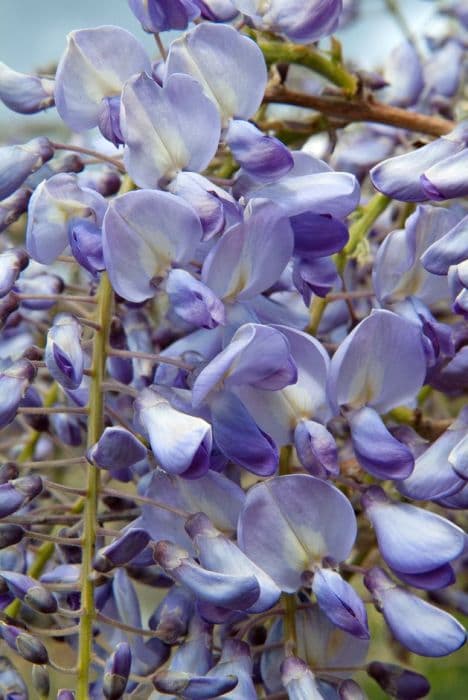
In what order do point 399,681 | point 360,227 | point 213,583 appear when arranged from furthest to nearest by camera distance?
1. point 360,227
2. point 399,681
3. point 213,583

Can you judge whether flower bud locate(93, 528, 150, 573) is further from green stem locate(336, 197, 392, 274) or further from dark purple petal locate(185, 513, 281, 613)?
green stem locate(336, 197, 392, 274)

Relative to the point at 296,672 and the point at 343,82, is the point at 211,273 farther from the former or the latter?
the point at 343,82

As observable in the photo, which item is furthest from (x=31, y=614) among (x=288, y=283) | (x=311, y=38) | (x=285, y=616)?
(x=311, y=38)

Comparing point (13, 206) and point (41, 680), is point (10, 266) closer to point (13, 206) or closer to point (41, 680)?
point (13, 206)

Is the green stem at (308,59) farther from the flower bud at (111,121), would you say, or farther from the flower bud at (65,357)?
the flower bud at (65,357)

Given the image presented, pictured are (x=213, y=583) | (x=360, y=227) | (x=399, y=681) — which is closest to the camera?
(x=213, y=583)

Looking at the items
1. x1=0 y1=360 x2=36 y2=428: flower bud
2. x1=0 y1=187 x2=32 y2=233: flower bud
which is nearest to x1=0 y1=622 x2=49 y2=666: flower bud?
x1=0 y1=360 x2=36 y2=428: flower bud

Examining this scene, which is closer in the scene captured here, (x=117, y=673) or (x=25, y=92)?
(x=117, y=673)

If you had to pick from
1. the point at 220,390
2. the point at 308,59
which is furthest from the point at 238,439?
the point at 308,59
